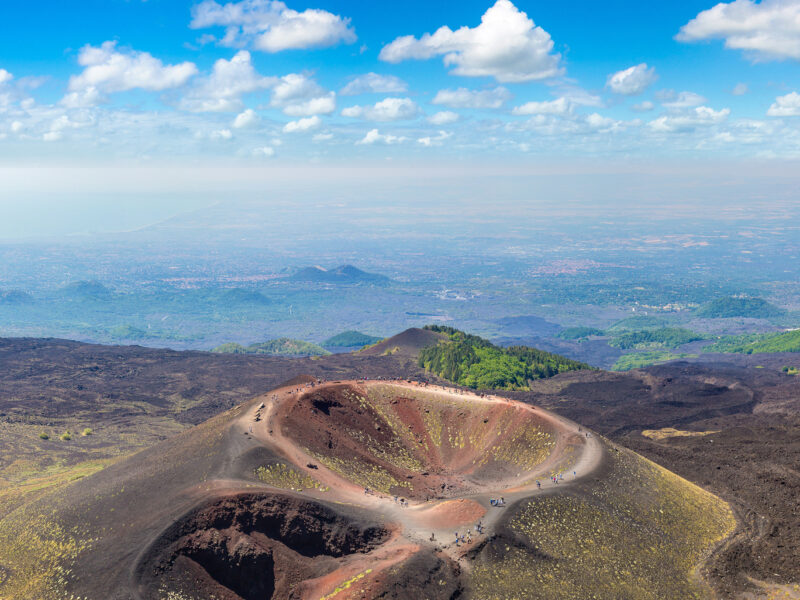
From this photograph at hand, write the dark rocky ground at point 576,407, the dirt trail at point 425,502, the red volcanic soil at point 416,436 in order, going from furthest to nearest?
the dark rocky ground at point 576,407 < the red volcanic soil at point 416,436 < the dirt trail at point 425,502

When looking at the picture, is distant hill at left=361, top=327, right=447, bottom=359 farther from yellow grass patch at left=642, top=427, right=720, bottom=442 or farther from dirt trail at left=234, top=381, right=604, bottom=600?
dirt trail at left=234, top=381, right=604, bottom=600

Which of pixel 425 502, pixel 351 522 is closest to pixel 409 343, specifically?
pixel 425 502

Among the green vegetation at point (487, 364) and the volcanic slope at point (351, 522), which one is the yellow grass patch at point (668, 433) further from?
the green vegetation at point (487, 364)

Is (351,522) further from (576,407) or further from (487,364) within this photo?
(487,364)

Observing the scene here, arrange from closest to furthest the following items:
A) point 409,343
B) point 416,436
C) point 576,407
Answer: point 416,436, point 576,407, point 409,343

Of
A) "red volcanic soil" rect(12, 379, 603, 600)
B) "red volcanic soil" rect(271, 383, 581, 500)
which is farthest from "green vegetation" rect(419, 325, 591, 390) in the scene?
"red volcanic soil" rect(12, 379, 603, 600)

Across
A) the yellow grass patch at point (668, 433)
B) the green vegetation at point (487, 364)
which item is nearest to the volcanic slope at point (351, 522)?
the yellow grass patch at point (668, 433)

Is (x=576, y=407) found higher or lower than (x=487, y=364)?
lower
